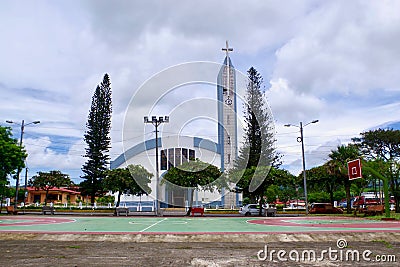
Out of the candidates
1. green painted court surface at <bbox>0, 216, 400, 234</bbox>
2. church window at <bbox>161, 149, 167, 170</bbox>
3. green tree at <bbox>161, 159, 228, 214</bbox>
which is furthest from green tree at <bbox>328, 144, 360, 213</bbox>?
church window at <bbox>161, 149, 167, 170</bbox>

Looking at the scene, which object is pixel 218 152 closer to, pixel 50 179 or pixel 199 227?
pixel 50 179

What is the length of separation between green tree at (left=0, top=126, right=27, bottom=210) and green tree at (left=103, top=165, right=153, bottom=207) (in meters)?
9.81

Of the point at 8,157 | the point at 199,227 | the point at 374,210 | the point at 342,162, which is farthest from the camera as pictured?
the point at 342,162

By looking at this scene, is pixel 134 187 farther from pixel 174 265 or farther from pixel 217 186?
pixel 174 265

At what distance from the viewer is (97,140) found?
130 ft

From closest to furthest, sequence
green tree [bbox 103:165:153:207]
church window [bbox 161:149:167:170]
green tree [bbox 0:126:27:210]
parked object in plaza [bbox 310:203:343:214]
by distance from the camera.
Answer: green tree [bbox 0:126:27:210], parked object in plaza [bbox 310:203:343:214], green tree [bbox 103:165:153:207], church window [bbox 161:149:167:170]

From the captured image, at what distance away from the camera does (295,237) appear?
1088 centimetres

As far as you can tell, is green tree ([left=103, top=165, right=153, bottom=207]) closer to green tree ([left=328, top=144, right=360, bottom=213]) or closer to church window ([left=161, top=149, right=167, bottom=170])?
church window ([left=161, top=149, right=167, bottom=170])

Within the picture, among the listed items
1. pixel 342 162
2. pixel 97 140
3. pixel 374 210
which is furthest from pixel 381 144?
pixel 97 140

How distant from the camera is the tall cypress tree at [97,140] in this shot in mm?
38844

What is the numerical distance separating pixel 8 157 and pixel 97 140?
53.3 ft

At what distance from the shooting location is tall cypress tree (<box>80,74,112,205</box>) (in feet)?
127

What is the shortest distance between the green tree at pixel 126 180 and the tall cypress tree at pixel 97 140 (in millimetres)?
4945

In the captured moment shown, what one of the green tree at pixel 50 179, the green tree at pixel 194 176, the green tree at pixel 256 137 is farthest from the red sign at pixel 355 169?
the green tree at pixel 50 179
